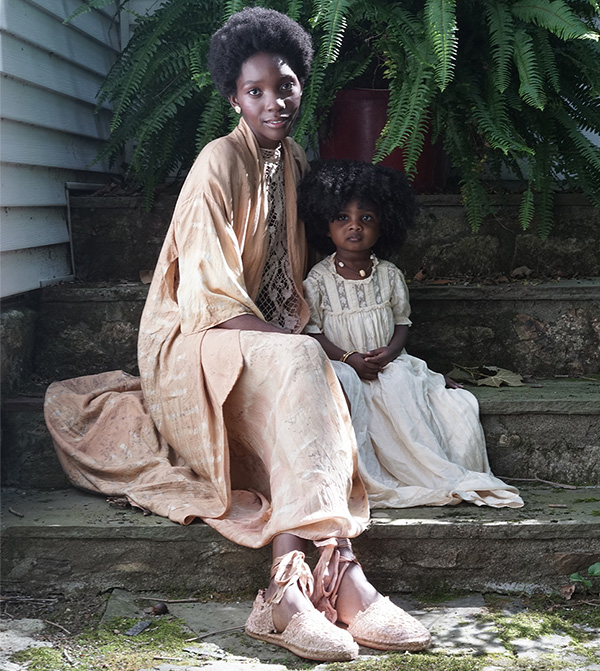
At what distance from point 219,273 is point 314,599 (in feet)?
3.63

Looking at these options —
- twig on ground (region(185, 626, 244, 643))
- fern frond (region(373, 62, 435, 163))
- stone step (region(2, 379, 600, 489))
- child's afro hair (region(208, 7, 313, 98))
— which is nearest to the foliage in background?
fern frond (region(373, 62, 435, 163))

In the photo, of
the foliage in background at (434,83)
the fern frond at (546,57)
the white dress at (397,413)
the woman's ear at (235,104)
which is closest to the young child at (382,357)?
the white dress at (397,413)

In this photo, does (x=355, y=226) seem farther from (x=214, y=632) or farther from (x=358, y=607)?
(x=214, y=632)

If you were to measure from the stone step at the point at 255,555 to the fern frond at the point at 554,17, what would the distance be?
1805 mm

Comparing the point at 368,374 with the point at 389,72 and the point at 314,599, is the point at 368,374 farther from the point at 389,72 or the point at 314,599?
the point at 389,72

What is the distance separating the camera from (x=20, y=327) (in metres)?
3.44

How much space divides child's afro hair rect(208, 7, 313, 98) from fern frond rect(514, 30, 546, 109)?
877mm

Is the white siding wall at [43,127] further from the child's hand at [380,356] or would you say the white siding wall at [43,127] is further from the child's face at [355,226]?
the child's hand at [380,356]

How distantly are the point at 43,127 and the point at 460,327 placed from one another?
2.04 m

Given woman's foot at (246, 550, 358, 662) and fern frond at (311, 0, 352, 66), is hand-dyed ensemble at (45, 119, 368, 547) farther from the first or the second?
fern frond at (311, 0, 352, 66)

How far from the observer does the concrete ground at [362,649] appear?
7.30ft

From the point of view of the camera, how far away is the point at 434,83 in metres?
3.54

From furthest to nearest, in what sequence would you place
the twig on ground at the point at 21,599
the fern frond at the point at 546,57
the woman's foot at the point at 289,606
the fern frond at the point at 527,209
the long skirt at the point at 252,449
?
the fern frond at the point at 527,209 → the fern frond at the point at 546,57 → the twig on ground at the point at 21,599 → the long skirt at the point at 252,449 → the woman's foot at the point at 289,606

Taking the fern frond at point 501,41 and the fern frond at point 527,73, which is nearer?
the fern frond at point 527,73
